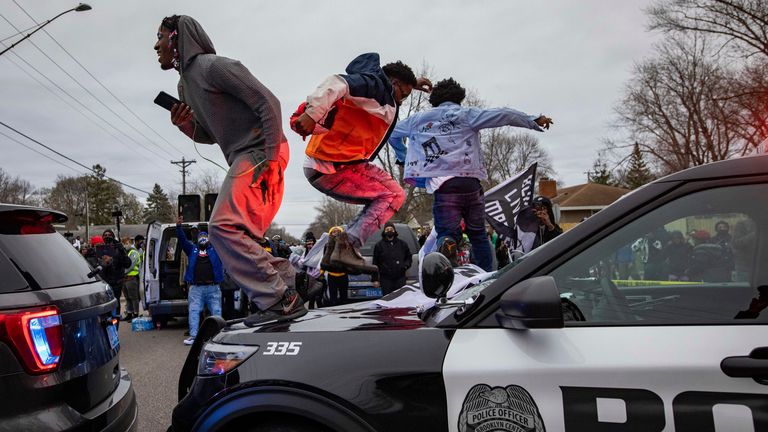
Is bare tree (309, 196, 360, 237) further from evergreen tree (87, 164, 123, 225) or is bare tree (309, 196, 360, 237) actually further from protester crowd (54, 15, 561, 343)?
protester crowd (54, 15, 561, 343)

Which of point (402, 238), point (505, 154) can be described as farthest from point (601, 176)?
point (402, 238)

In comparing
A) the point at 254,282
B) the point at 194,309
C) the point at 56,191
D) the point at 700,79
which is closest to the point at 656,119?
the point at 700,79

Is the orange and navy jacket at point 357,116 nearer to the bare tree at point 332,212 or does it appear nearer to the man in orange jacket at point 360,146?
the man in orange jacket at point 360,146

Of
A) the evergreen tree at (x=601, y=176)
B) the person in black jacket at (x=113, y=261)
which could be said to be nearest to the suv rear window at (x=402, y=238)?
the person in black jacket at (x=113, y=261)

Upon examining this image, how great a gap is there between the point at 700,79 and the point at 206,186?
A: 5654 cm

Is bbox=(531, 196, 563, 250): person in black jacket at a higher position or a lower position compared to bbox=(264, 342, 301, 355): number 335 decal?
higher

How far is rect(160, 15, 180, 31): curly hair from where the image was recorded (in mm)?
3121

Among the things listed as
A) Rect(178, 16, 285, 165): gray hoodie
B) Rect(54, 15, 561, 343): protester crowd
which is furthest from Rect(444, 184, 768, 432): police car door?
Rect(178, 16, 285, 165): gray hoodie

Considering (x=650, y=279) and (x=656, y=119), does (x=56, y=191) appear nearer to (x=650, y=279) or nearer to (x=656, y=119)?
(x=656, y=119)

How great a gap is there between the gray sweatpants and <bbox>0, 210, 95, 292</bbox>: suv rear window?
73cm

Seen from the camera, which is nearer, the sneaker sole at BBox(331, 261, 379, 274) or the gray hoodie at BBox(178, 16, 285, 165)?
the gray hoodie at BBox(178, 16, 285, 165)

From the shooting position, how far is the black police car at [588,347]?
1.50 meters

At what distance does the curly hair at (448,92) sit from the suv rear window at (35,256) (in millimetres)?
3432

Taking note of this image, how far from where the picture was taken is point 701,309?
1669 millimetres
